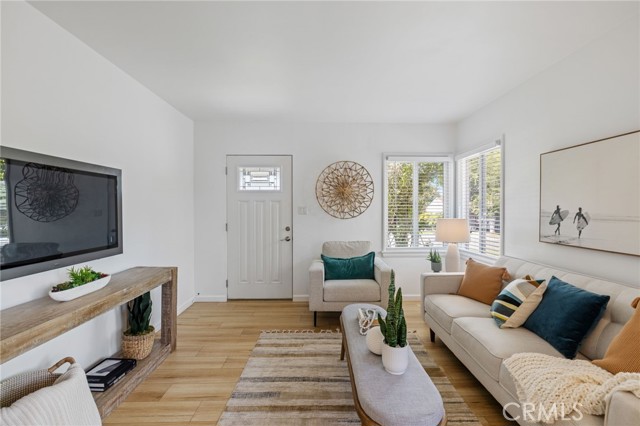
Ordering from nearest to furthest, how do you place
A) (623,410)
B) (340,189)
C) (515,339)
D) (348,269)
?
1. (623,410)
2. (515,339)
3. (348,269)
4. (340,189)

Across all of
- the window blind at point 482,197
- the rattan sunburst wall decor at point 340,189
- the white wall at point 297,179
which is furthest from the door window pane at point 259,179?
the window blind at point 482,197

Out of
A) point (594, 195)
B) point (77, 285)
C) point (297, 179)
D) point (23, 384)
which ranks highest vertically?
point (297, 179)

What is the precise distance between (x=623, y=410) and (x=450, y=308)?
136 cm

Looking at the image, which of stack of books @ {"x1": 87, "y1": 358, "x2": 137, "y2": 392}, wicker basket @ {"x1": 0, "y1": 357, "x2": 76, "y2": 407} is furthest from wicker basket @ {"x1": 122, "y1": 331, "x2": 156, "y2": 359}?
wicker basket @ {"x1": 0, "y1": 357, "x2": 76, "y2": 407}

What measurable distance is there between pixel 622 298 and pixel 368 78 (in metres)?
2.36

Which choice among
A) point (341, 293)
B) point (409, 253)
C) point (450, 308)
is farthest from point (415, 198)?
point (450, 308)

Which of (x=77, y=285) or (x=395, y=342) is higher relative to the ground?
(x=77, y=285)

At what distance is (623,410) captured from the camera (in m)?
1.08

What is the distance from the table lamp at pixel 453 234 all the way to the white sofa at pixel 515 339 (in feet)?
2.28

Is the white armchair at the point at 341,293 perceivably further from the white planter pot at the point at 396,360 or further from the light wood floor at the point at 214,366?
the white planter pot at the point at 396,360

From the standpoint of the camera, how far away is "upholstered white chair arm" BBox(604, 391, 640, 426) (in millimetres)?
1046

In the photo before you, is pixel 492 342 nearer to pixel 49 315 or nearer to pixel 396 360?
pixel 396 360

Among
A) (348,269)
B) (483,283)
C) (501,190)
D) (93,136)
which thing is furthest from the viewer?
(348,269)

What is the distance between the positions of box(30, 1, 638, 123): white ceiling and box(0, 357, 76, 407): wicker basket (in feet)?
6.85
